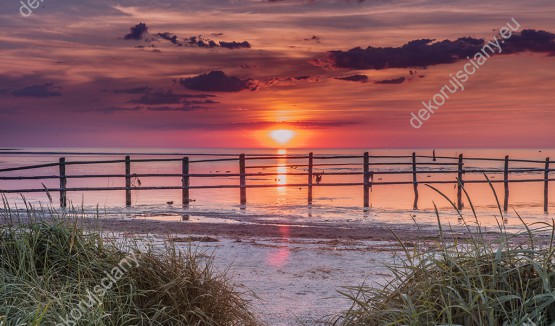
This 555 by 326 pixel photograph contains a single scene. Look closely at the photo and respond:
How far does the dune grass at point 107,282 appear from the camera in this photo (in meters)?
4.53

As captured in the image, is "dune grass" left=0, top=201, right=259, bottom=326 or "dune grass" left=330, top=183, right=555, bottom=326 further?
"dune grass" left=0, top=201, right=259, bottom=326

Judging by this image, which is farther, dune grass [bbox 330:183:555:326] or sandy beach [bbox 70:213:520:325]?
sandy beach [bbox 70:213:520:325]

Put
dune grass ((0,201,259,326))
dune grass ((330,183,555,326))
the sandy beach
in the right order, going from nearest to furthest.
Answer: dune grass ((330,183,555,326)), dune grass ((0,201,259,326)), the sandy beach

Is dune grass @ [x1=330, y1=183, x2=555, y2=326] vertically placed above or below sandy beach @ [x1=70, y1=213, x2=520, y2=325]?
above

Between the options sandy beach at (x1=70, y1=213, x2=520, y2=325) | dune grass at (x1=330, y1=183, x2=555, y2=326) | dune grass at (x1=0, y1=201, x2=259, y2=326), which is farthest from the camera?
sandy beach at (x1=70, y1=213, x2=520, y2=325)

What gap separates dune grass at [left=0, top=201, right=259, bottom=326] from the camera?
4.53 m

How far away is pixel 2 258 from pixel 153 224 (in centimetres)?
837

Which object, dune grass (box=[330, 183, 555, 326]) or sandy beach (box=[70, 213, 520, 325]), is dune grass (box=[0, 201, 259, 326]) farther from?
dune grass (box=[330, 183, 555, 326])

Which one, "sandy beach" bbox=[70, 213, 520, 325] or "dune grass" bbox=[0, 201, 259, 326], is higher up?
"dune grass" bbox=[0, 201, 259, 326]

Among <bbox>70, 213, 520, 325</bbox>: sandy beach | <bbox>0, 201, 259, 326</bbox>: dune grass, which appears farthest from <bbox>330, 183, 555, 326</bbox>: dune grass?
<bbox>0, 201, 259, 326</bbox>: dune grass

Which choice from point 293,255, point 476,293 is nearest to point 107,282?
point 476,293

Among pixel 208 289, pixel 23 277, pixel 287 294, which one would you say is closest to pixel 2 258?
pixel 23 277

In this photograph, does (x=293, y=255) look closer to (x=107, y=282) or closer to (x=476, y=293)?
(x=107, y=282)

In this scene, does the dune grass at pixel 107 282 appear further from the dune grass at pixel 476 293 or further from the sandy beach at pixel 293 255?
the dune grass at pixel 476 293
